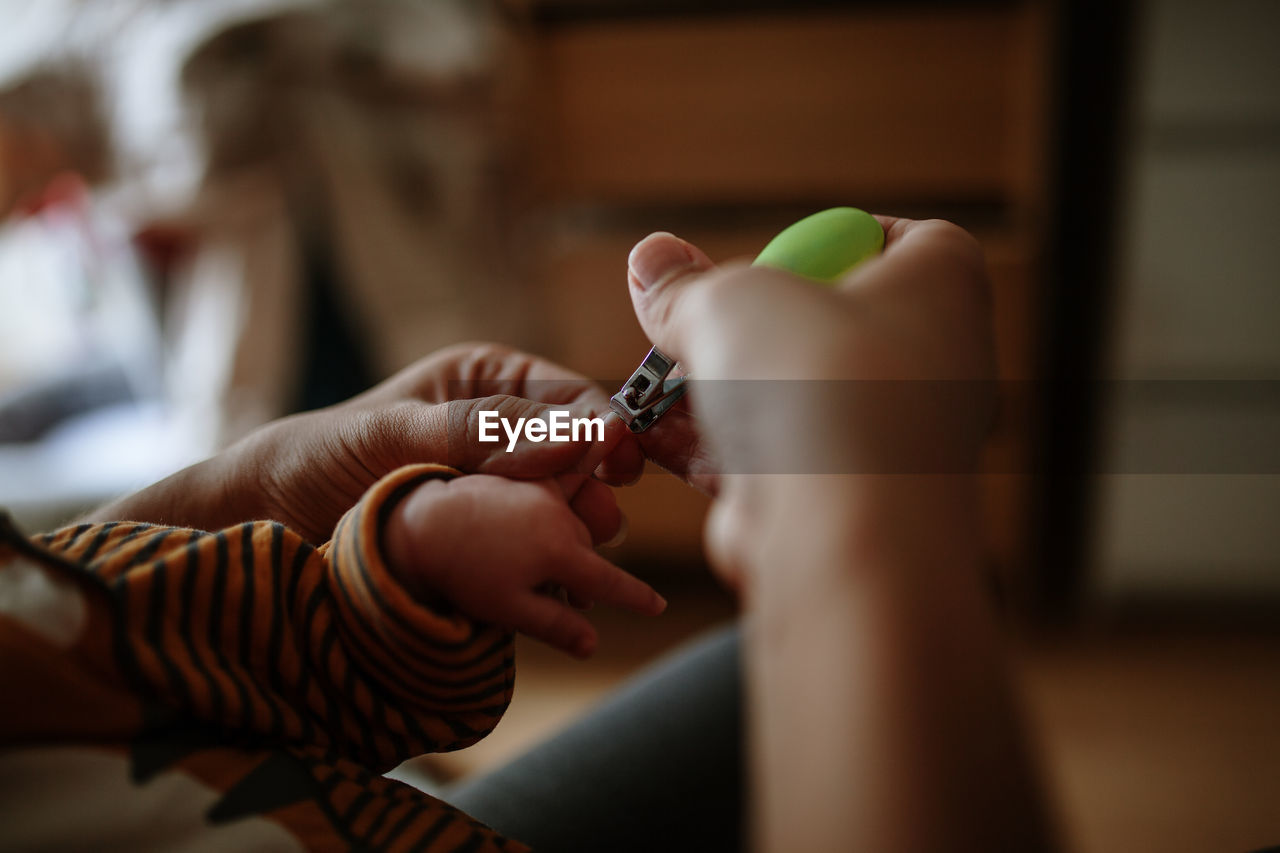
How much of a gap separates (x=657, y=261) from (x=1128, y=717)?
997mm

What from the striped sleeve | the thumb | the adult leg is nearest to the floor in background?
the adult leg

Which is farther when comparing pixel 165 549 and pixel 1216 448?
pixel 1216 448

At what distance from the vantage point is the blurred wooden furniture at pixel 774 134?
98 cm

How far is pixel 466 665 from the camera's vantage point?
316 mm

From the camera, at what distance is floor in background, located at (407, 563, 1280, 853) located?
85 cm

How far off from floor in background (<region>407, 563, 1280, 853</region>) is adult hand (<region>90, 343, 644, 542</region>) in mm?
436

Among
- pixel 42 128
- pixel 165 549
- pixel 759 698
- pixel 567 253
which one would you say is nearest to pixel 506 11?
pixel 567 253

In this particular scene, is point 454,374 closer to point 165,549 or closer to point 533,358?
point 533,358

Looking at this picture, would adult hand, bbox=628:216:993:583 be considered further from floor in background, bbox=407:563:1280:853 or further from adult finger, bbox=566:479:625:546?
floor in background, bbox=407:563:1280:853

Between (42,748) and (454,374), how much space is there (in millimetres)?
226

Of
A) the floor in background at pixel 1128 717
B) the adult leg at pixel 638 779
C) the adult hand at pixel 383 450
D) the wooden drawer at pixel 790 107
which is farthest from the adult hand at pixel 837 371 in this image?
the wooden drawer at pixel 790 107

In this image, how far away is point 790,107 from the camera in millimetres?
1013

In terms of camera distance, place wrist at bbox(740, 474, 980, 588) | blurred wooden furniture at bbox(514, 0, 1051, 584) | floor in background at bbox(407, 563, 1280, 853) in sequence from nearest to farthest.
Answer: wrist at bbox(740, 474, 980, 588), floor in background at bbox(407, 563, 1280, 853), blurred wooden furniture at bbox(514, 0, 1051, 584)

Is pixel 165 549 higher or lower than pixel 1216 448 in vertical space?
higher
